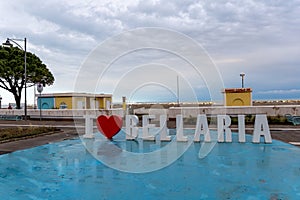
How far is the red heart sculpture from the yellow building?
11761 millimetres

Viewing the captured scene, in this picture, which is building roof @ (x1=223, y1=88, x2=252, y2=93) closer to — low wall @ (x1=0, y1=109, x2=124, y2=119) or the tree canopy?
low wall @ (x1=0, y1=109, x2=124, y2=119)

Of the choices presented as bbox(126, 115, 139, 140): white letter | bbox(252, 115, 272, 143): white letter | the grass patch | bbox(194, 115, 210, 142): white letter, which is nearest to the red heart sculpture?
bbox(126, 115, 139, 140): white letter

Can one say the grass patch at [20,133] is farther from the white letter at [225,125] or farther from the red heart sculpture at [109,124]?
the white letter at [225,125]

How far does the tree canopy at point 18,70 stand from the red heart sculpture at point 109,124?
830 inches

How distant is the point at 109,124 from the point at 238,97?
1266 centimetres

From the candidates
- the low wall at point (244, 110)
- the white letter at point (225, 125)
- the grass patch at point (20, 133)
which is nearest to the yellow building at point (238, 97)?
the low wall at point (244, 110)

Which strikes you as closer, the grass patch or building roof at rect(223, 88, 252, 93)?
the grass patch

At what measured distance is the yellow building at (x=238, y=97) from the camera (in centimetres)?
2141

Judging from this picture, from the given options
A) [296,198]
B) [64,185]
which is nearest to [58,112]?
[64,185]

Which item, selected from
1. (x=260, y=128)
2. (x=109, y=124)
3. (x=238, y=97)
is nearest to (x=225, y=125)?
(x=260, y=128)

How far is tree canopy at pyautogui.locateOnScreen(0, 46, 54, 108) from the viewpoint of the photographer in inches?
1160

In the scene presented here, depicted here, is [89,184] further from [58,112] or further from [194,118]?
[58,112]

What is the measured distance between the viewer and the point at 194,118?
1925 centimetres

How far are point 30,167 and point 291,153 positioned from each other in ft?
25.1
